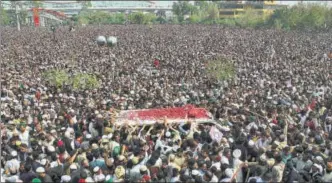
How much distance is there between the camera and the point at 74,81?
16.0 m

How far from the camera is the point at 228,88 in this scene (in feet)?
51.3

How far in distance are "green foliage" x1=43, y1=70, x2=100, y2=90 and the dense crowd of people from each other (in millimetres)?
281

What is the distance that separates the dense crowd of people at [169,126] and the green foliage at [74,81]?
11.1 inches

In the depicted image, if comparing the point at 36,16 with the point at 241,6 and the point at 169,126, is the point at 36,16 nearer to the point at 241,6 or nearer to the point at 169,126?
the point at 241,6

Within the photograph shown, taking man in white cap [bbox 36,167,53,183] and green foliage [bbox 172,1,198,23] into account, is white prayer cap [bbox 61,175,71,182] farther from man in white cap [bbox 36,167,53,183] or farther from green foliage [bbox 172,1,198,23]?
green foliage [bbox 172,1,198,23]

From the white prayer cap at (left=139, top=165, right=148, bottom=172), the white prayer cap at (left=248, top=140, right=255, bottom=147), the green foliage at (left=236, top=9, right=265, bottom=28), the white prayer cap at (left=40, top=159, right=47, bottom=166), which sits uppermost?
the green foliage at (left=236, top=9, right=265, bottom=28)

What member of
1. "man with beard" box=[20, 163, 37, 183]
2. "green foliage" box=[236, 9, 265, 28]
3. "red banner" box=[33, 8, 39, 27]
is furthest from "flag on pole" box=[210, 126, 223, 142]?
"red banner" box=[33, 8, 39, 27]

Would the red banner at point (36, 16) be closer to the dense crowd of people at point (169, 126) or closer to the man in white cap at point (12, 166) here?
the dense crowd of people at point (169, 126)

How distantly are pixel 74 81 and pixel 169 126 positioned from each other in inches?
295

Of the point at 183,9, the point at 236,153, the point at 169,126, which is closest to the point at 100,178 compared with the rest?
the point at 236,153

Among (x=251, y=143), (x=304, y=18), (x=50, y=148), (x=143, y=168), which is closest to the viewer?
(x=143, y=168)

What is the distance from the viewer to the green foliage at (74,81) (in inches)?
622

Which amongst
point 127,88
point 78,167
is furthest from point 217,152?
point 127,88

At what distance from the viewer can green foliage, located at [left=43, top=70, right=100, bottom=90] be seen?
15797mm
